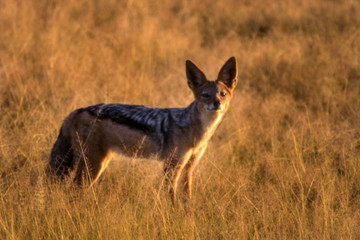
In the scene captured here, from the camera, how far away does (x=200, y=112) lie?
4996 millimetres

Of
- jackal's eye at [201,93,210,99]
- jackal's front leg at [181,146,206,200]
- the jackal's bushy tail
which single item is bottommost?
jackal's front leg at [181,146,206,200]

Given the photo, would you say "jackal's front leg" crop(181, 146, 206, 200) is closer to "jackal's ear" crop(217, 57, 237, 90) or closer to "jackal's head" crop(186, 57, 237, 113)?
"jackal's head" crop(186, 57, 237, 113)

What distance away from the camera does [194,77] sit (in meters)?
5.23

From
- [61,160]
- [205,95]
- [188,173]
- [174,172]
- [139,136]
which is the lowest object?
[188,173]

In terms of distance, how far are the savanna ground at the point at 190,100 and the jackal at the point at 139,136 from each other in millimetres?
216

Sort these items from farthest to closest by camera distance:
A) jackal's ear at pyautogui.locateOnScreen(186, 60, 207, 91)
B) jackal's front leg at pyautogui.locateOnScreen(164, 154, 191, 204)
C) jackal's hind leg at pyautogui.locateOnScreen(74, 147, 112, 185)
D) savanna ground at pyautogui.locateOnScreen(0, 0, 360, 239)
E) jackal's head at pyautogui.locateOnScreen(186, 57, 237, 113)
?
jackal's ear at pyautogui.locateOnScreen(186, 60, 207, 91), jackal's head at pyautogui.locateOnScreen(186, 57, 237, 113), jackal's hind leg at pyautogui.locateOnScreen(74, 147, 112, 185), jackal's front leg at pyautogui.locateOnScreen(164, 154, 191, 204), savanna ground at pyautogui.locateOnScreen(0, 0, 360, 239)

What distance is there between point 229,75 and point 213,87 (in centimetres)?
34

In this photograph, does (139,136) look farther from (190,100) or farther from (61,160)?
(190,100)

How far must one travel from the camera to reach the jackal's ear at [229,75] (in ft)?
17.0

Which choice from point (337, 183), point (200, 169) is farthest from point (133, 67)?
point (337, 183)

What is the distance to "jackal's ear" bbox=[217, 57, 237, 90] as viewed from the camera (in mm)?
5195

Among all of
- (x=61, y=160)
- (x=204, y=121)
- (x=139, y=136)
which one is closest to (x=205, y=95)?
(x=204, y=121)

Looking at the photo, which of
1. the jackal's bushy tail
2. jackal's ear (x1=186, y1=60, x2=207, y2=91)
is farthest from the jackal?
jackal's ear (x1=186, y1=60, x2=207, y2=91)

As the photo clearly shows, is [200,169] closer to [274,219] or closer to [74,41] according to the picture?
[274,219]
